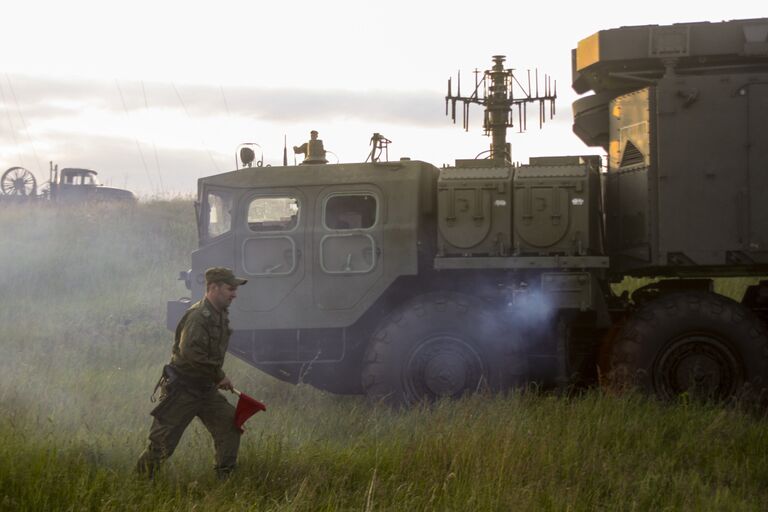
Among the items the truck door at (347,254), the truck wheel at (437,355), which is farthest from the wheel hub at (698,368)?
the truck door at (347,254)

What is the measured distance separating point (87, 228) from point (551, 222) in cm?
1432

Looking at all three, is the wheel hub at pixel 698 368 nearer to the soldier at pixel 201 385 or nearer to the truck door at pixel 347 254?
the truck door at pixel 347 254

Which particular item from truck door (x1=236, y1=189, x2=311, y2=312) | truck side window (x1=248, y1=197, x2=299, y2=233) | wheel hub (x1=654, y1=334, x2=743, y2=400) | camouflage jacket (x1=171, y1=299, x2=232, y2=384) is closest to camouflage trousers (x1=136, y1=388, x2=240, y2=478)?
camouflage jacket (x1=171, y1=299, x2=232, y2=384)

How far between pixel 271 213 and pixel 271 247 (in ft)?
1.24

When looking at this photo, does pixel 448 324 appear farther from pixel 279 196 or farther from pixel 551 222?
pixel 279 196

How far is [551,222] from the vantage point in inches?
363

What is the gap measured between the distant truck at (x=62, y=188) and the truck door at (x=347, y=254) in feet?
61.8

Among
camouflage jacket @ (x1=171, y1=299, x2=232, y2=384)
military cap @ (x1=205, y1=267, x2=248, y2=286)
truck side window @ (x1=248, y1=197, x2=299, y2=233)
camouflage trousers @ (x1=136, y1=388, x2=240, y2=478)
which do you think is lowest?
camouflage trousers @ (x1=136, y1=388, x2=240, y2=478)

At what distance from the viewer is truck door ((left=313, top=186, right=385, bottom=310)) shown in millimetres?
9289

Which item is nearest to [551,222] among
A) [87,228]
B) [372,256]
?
[372,256]

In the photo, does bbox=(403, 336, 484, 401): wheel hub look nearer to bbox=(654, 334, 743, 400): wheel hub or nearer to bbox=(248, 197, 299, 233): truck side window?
bbox=(654, 334, 743, 400): wheel hub

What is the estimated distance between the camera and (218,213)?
9.73 m

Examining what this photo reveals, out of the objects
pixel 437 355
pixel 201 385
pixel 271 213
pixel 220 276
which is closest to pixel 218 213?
pixel 271 213

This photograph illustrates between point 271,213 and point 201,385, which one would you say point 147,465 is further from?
point 271,213
